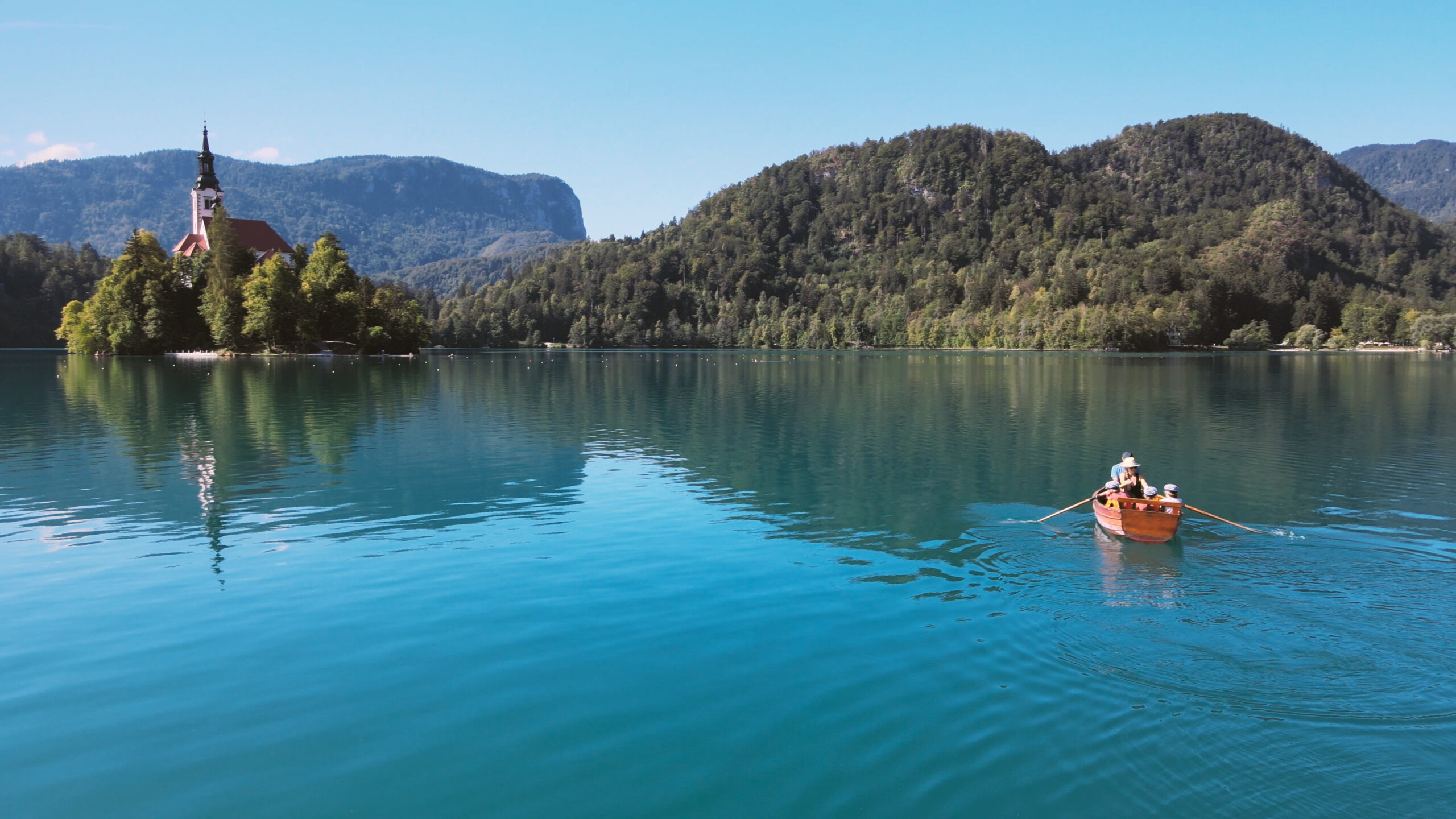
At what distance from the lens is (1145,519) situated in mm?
20188

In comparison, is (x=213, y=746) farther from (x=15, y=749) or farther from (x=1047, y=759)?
(x=1047, y=759)

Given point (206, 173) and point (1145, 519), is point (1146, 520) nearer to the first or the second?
point (1145, 519)

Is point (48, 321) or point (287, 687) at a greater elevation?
point (48, 321)

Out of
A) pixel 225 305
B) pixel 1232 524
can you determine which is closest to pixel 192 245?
pixel 225 305

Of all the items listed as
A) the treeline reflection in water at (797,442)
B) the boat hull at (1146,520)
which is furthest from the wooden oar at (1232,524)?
the boat hull at (1146,520)

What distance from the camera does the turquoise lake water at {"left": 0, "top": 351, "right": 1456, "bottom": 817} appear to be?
9656 millimetres

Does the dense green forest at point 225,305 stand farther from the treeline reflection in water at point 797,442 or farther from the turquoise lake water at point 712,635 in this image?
the turquoise lake water at point 712,635

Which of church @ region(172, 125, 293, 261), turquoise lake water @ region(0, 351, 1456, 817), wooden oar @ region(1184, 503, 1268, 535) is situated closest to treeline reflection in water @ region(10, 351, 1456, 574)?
turquoise lake water @ region(0, 351, 1456, 817)

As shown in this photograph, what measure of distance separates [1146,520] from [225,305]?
5186 inches

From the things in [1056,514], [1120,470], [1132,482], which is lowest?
[1056,514]

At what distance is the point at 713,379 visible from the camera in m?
86.9

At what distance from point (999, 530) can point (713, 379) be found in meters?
65.7

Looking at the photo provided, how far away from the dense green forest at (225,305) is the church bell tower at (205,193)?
16665 mm

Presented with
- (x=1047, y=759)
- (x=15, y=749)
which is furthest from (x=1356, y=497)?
(x=15, y=749)
